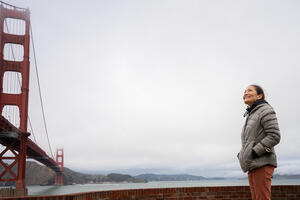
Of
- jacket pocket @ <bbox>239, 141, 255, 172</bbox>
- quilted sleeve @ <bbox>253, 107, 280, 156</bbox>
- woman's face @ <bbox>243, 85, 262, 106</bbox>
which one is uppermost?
woman's face @ <bbox>243, 85, 262, 106</bbox>

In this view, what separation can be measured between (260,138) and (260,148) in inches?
5.2

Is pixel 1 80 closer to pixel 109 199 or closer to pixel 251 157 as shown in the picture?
pixel 109 199

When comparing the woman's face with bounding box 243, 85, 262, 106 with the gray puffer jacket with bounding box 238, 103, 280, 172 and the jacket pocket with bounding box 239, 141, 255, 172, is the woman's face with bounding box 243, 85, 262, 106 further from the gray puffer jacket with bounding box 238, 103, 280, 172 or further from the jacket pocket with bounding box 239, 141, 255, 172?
the jacket pocket with bounding box 239, 141, 255, 172

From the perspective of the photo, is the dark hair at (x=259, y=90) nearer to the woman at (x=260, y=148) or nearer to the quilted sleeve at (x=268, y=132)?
the woman at (x=260, y=148)

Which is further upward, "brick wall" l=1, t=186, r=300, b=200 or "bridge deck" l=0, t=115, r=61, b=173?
"bridge deck" l=0, t=115, r=61, b=173

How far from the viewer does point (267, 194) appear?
7.69 feet

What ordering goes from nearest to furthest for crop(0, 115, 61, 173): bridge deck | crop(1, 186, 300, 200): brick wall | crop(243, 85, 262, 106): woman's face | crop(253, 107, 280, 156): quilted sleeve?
crop(253, 107, 280, 156): quilted sleeve < crop(243, 85, 262, 106): woman's face < crop(1, 186, 300, 200): brick wall < crop(0, 115, 61, 173): bridge deck

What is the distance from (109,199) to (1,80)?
19.8 metres

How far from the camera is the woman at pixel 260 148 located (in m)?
2.34

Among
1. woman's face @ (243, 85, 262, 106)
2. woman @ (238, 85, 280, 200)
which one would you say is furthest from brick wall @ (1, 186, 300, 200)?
woman's face @ (243, 85, 262, 106)

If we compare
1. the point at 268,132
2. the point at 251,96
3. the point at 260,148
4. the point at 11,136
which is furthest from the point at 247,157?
the point at 11,136

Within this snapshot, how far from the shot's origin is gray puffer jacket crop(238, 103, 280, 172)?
2334 millimetres

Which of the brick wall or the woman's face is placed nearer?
the woman's face

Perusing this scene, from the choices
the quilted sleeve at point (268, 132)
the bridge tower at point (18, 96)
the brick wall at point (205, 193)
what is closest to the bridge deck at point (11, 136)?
the bridge tower at point (18, 96)
